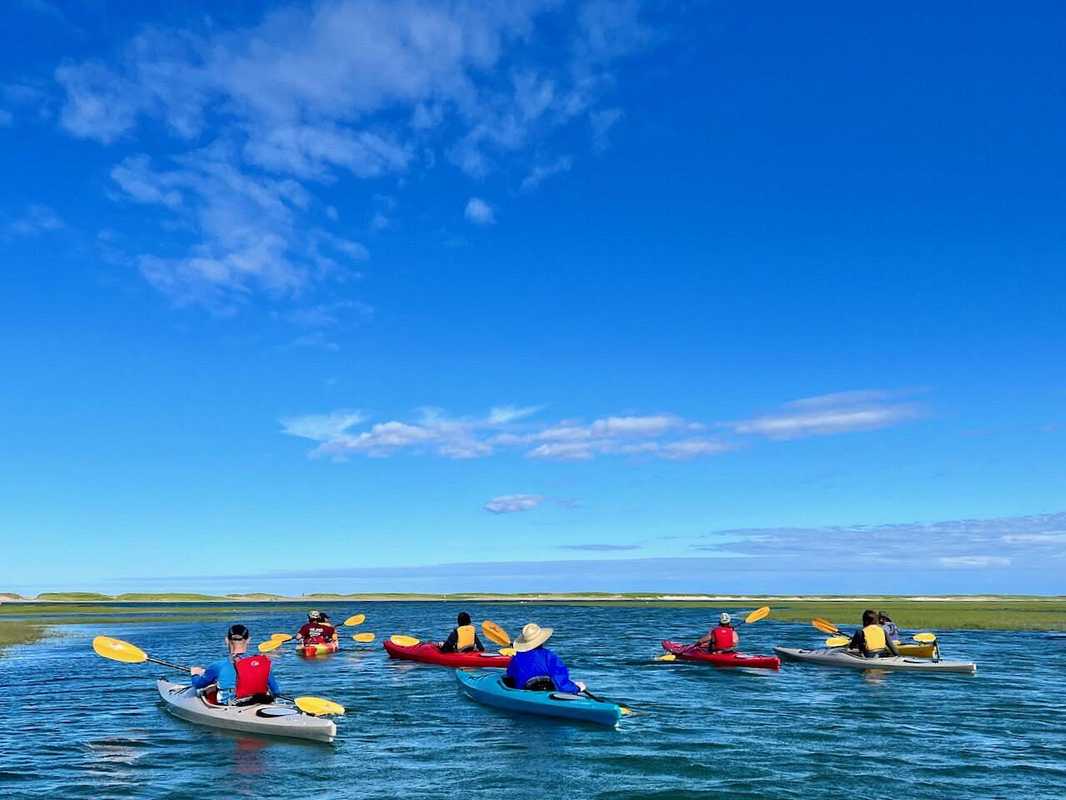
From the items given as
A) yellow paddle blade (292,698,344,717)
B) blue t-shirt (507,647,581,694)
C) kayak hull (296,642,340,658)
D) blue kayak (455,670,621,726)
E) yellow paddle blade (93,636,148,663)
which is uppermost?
Result: yellow paddle blade (93,636,148,663)

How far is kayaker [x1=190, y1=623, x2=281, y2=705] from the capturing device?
55.7 feet

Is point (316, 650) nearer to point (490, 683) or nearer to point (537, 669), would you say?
point (490, 683)

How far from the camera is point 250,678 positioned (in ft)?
56.1

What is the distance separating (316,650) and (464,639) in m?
8.09

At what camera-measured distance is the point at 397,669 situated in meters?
28.8

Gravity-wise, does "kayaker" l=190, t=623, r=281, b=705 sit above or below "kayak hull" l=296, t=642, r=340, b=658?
above

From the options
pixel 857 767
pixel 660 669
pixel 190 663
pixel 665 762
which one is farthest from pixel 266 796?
pixel 190 663

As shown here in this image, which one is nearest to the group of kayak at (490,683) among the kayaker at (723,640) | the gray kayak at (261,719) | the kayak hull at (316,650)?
the gray kayak at (261,719)

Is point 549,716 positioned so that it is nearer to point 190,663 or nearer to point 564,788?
point 564,788

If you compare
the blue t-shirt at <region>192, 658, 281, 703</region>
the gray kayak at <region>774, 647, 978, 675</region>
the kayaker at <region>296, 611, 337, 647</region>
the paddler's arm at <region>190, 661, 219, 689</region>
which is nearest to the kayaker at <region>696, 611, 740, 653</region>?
the gray kayak at <region>774, 647, 978, 675</region>

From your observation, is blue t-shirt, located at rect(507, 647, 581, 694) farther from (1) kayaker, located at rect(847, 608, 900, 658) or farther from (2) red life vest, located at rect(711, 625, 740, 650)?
(1) kayaker, located at rect(847, 608, 900, 658)

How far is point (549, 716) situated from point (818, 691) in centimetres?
873

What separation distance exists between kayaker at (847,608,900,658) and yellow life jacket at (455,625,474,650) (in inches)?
511

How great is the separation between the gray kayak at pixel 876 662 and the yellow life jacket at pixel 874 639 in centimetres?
36
